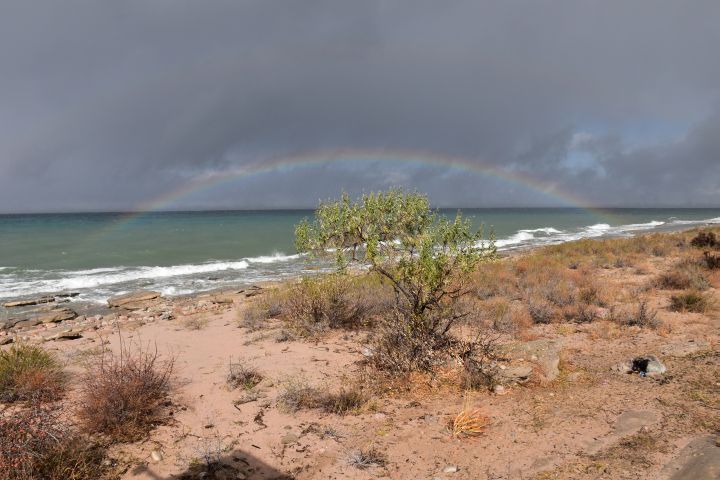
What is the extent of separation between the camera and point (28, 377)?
7211 mm

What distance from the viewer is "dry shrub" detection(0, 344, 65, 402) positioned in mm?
6977

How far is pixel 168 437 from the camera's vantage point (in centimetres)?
605

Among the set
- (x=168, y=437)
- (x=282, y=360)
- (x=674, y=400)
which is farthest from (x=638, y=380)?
(x=168, y=437)

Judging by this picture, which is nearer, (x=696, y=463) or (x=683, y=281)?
(x=696, y=463)

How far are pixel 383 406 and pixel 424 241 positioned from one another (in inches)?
127

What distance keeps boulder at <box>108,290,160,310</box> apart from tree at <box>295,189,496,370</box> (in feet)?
45.0

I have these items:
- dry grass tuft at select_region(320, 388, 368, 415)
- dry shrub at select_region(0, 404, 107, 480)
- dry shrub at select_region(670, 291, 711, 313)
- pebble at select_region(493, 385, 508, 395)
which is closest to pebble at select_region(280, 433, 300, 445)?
dry grass tuft at select_region(320, 388, 368, 415)

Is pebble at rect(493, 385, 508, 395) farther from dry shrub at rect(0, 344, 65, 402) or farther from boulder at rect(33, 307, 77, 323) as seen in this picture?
boulder at rect(33, 307, 77, 323)

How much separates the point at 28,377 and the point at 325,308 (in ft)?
22.7

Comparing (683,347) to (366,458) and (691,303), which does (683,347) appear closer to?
(691,303)

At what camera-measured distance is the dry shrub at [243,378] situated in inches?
311

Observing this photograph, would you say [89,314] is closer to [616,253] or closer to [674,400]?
[674,400]

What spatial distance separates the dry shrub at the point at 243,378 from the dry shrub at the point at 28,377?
3102mm

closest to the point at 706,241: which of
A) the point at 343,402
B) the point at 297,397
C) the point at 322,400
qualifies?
the point at 343,402
